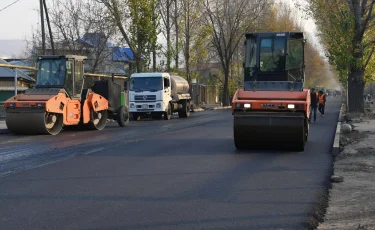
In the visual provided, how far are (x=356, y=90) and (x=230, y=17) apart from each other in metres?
25.8

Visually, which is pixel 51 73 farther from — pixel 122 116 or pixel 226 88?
pixel 226 88

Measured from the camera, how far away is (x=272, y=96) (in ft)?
47.4

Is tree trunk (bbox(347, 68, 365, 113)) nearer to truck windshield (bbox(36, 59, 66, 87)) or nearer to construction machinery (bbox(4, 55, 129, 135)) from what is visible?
construction machinery (bbox(4, 55, 129, 135))

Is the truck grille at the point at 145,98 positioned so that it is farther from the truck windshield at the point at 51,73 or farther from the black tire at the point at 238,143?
the black tire at the point at 238,143

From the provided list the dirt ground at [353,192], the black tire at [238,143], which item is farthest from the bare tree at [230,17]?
the dirt ground at [353,192]

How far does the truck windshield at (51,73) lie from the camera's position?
21.5 m

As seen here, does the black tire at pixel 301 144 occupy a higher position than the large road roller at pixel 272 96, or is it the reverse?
the large road roller at pixel 272 96

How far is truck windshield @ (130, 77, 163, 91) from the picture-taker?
105 feet

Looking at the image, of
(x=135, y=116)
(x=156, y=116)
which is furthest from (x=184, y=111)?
(x=135, y=116)

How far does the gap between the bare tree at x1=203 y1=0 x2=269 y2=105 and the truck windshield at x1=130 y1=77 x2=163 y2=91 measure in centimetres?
2258

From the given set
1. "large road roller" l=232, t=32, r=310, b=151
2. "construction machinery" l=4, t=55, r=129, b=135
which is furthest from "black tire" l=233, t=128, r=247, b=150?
A: "construction machinery" l=4, t=55, r=129, b=135

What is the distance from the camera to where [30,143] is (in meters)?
17.1

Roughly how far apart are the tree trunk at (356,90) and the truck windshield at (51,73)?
17485 millimetres

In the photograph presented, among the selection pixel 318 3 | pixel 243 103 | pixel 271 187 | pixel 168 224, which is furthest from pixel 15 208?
pixel 318 3
